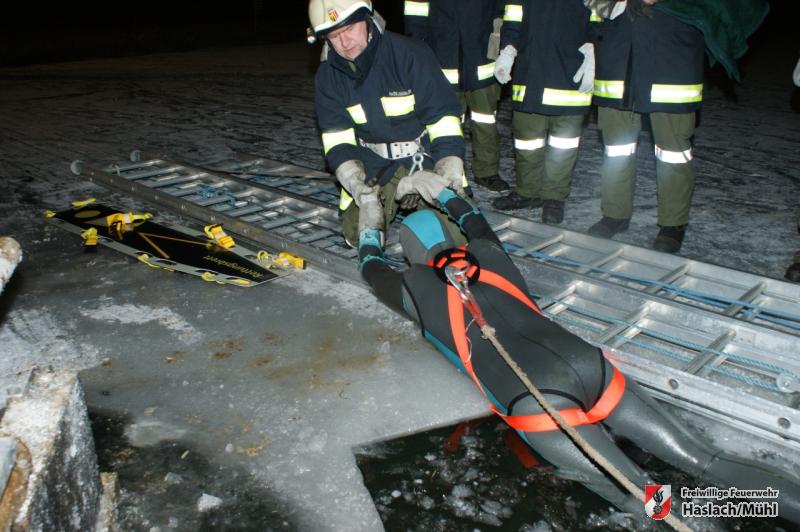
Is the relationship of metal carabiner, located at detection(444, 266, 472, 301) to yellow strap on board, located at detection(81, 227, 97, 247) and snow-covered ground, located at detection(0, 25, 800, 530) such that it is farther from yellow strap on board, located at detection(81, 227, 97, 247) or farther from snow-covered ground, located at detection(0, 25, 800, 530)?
yellow strap on board, located at detection(81, 227, 97, 247)

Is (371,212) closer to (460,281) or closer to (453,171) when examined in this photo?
(453,171)

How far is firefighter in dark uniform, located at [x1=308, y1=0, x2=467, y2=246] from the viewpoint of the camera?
142 inches

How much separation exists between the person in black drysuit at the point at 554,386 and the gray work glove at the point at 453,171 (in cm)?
72

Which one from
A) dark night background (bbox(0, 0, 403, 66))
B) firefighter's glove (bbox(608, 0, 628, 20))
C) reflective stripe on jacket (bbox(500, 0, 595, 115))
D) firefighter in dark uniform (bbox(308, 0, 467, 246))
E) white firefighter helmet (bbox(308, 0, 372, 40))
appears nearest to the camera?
white firefighter helmet (bbox(308, 0, 372, 40))

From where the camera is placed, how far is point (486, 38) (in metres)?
5.30

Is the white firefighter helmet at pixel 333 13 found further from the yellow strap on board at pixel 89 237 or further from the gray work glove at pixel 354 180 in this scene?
the yellow strap on board at pixel 89 237

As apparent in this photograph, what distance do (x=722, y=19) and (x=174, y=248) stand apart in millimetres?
3522

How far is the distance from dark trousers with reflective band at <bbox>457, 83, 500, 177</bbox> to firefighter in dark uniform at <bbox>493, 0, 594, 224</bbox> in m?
0.48

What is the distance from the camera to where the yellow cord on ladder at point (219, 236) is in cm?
440

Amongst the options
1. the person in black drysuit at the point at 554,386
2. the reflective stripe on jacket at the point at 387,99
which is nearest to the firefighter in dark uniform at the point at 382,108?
the reflective stripe on jacket at the point at 387,99

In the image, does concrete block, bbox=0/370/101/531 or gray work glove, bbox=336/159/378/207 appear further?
gray work glove, bbox=336/159/378/207

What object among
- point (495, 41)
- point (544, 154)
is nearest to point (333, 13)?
point (495, 41)

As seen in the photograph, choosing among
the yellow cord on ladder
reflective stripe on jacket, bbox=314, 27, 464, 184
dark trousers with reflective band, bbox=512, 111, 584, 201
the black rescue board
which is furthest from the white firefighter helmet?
dark trousers with reflective band, bbox=512, 111, 584, 201

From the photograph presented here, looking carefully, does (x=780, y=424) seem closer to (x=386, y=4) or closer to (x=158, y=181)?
(x=158, y=181)
